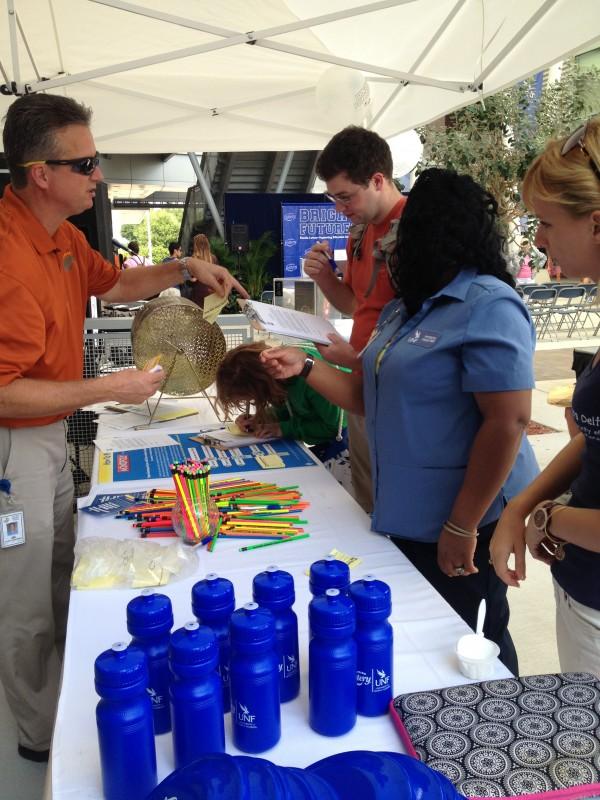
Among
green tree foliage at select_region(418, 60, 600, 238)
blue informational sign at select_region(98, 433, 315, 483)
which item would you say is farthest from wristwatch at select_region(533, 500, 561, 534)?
green tree foliage at select_region(418, 60, 600, 238)

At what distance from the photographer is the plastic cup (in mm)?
1031

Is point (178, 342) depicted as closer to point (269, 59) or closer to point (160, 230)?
point (269, 59)

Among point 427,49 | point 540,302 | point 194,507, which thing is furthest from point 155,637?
point 540,302

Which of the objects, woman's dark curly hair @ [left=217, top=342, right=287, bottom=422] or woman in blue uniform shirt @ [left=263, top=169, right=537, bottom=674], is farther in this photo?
woman's dark curly hair @ [left=217, top=342, right=287, bottom=422]

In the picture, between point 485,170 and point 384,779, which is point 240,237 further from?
point 384,779

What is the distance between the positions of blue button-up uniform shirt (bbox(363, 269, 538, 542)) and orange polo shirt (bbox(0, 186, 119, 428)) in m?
0.90

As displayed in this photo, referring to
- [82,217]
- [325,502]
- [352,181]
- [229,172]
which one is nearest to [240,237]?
[82,217]

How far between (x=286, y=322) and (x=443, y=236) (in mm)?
628

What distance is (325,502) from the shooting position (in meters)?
1.87

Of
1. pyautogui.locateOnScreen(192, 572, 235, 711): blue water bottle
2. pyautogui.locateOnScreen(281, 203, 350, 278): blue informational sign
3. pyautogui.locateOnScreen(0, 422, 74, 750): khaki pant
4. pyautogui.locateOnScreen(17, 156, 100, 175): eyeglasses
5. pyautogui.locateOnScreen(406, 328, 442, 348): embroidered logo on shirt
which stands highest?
pyautogui.locateOnScreen(281, 203, 350, 278): blue informational sign

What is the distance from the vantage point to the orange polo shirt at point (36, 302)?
1624mm

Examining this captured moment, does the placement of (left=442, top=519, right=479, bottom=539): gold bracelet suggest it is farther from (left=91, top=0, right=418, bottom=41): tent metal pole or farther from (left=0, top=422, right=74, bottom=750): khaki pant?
(left=91, top=0, right=418, bottom=41): tent metal pole

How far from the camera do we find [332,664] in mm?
865

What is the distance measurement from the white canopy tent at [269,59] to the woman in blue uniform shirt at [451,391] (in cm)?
229
